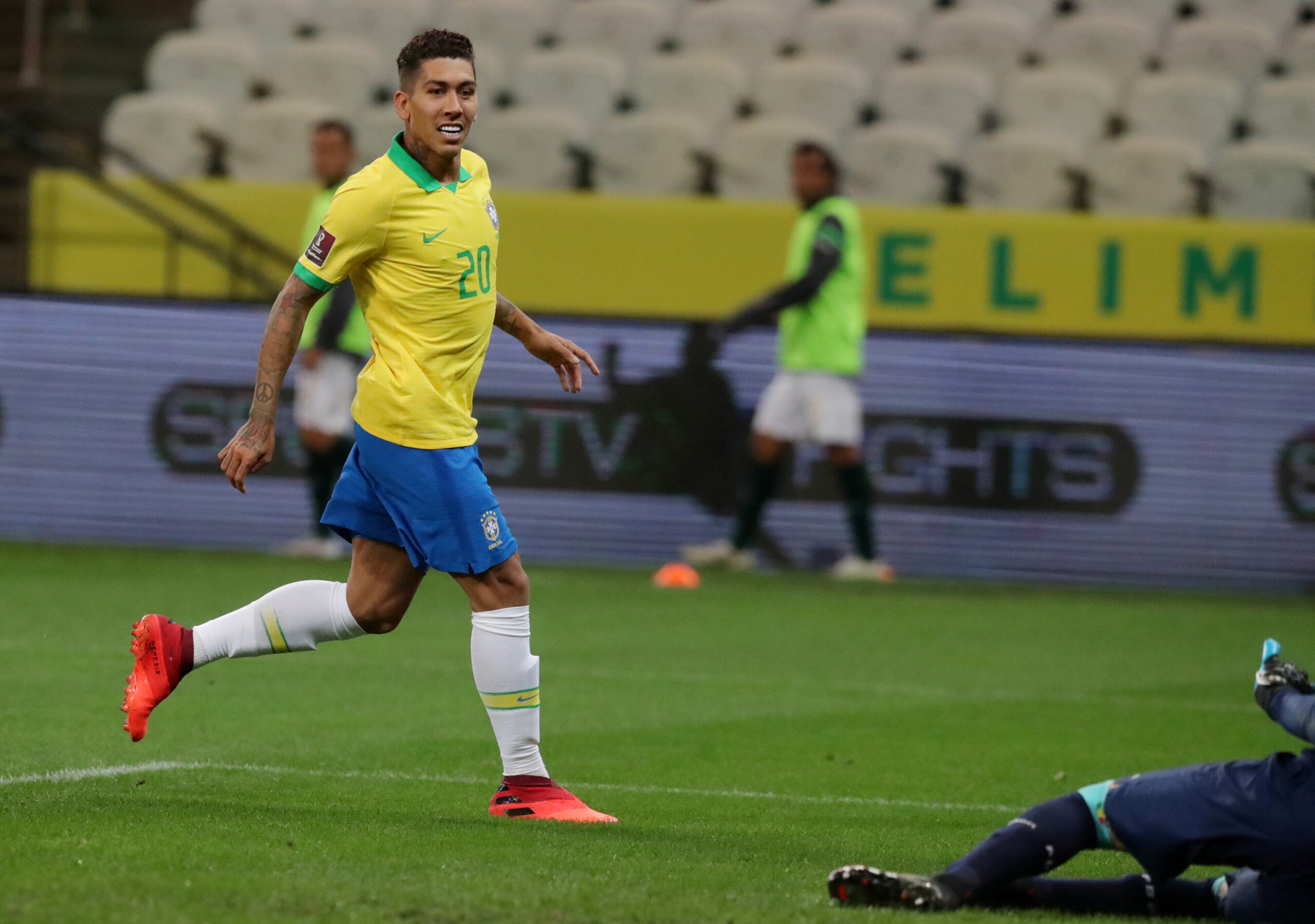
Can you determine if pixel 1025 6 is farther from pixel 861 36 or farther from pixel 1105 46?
pixel 861 36

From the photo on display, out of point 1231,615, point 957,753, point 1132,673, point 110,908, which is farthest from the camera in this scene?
point 1231,615

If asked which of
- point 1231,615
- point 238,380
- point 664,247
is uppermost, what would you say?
point 664,247

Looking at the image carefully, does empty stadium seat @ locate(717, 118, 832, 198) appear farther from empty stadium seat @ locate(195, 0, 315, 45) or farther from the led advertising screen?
empty stadium seat @ locate(195, 0, 315, 45)

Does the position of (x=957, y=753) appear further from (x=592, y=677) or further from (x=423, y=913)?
(x=423, y=913)

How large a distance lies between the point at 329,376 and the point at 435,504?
7507mm

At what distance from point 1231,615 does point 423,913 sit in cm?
838

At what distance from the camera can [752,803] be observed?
19.2 ft

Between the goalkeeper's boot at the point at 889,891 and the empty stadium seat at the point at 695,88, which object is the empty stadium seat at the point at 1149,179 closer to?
the empty stadium seat at the point at 695,88

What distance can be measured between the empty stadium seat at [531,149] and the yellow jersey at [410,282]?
10.0 meters

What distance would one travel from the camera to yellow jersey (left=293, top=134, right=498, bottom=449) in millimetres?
5375

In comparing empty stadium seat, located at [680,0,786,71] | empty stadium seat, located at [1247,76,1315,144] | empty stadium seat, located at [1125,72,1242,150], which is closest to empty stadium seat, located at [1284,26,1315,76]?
empty stadium seat, located at [1247,76,1315,144]

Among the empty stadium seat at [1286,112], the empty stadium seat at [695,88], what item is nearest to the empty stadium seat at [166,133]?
the empty stadium seat at [695,88]

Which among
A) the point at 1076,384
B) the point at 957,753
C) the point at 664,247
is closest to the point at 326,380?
the point at 664,247

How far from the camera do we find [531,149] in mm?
15555
